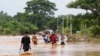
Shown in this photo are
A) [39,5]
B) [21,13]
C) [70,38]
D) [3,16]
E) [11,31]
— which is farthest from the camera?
[3,16]

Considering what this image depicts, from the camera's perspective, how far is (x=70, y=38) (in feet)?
174

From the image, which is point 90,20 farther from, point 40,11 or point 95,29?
point 40,11

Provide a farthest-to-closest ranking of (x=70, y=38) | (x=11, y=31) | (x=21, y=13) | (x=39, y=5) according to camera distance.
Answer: (x=21, y=13) → (x=39, y=5) → (x=11, y=31) → (x=70, y=38)

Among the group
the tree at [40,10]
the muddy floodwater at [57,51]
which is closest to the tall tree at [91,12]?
the muddy floodwater at [57,51]

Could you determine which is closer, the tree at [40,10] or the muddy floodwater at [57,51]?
the muddy floodwater at [57,51]

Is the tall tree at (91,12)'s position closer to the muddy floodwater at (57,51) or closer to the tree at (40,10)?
the muddy floodwater at (57,51)

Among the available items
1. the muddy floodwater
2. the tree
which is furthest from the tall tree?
the tree

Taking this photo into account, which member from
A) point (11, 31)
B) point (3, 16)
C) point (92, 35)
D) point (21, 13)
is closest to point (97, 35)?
point (92, 35)

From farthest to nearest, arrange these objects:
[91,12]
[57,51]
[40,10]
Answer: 1. [40,10]
2. [91,12]
3. [57,51]

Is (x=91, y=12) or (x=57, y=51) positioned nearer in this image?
(x=57, y=51)

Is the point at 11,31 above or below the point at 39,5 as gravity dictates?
below

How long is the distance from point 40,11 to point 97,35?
72376 millimetres

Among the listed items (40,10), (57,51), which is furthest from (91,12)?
(40,10)

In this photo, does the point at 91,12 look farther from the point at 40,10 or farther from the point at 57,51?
the point at 40,10
